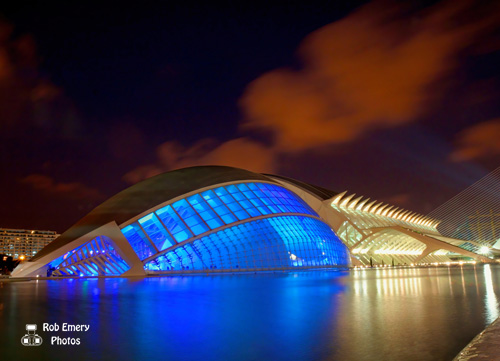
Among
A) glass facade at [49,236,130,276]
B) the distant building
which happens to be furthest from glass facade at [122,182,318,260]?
the distant building

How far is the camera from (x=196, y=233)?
94.3ft

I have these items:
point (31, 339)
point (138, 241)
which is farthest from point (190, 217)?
point (31, 339)

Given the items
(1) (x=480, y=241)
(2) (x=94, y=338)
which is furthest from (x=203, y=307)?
(1) (x=480, y=241)

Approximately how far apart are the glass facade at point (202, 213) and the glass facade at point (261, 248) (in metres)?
0.96

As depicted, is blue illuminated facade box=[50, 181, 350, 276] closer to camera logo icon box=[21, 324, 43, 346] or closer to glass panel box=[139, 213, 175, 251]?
glass panel box=[139, 213, 175, 251]

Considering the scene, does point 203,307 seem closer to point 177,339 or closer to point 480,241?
point 177,339

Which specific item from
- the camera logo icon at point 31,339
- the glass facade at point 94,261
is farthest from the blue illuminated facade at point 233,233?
the camera logo icon at point 31,339

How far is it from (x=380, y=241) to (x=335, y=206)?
8017 mm

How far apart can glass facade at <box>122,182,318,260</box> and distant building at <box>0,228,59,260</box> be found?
146 m

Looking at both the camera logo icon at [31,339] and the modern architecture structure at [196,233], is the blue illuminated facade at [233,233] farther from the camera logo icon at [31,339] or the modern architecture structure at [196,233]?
the camera logo icon at [31,339]

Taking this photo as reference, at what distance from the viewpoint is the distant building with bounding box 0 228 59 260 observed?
159875 millimetres

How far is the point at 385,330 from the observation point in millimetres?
6074

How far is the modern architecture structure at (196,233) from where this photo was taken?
27216 mm

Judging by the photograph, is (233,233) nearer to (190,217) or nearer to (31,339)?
(190,217)
